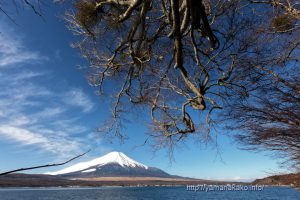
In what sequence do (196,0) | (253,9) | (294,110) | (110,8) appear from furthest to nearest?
(253,9) < (110,8) < (294,110) < (196,0)

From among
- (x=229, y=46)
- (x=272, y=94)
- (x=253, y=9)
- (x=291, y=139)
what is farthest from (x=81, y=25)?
(x=291, y=139)

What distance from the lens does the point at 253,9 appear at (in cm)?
481

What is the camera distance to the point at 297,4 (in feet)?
14.5

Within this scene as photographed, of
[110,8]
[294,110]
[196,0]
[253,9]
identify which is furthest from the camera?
[253,9]

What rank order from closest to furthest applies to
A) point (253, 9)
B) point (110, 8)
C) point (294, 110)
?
1. point (294, 110)
2. point (110, 8)
3. point (253, 9)

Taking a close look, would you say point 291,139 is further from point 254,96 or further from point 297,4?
point 297,4

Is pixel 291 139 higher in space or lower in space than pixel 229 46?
lower

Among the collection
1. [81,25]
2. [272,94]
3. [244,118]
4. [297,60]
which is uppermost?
[81,25]

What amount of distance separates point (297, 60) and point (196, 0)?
2591mm

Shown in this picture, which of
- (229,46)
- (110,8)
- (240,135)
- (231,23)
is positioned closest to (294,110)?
(240,135)

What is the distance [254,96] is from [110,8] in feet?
7.14

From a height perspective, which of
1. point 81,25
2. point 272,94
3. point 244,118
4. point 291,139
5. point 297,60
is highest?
point 81,25

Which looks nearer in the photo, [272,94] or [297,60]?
[272,94]

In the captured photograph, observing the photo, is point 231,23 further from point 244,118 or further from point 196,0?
point 196,0
